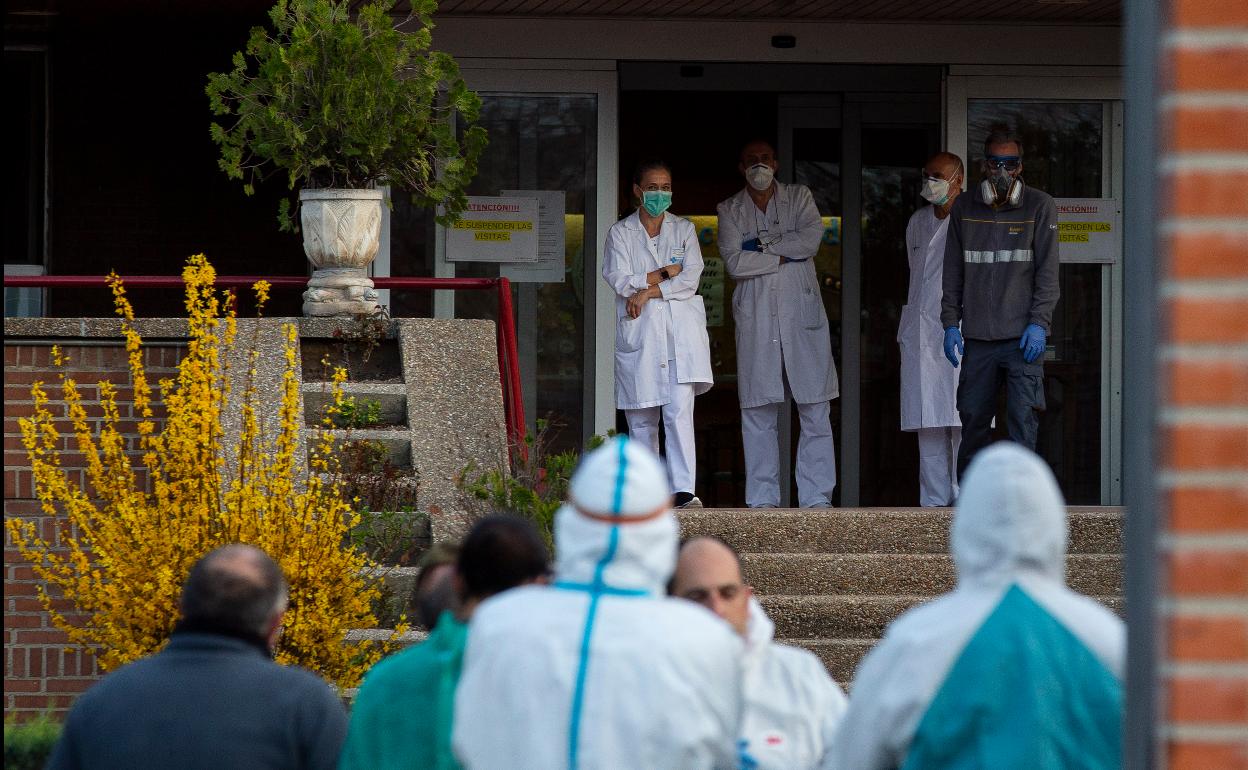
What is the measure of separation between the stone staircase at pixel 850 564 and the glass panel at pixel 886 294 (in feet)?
14.4

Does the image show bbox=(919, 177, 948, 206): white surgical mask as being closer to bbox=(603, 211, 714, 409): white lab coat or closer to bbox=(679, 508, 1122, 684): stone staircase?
bbox=(603, 211, 714, 409): white lab coat

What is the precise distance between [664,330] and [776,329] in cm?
97

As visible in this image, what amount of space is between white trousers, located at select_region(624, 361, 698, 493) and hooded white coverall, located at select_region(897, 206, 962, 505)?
1374 mm

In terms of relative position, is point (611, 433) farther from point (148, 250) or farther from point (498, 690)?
point (498, 690)

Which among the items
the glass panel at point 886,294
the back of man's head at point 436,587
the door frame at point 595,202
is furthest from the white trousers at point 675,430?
the back of man's head at point 436,587

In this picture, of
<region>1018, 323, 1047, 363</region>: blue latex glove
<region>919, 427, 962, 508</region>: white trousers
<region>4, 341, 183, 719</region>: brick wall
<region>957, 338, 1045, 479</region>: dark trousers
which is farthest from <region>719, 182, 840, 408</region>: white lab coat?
<region>4, 341, 183, 719</region>: brick wall

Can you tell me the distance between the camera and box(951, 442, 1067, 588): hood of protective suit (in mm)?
2834

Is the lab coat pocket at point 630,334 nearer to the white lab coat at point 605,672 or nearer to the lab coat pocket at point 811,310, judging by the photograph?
the lab coat pocket at point 811,310

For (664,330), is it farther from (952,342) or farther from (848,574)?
(848,574)

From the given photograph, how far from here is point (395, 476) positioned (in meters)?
7.21

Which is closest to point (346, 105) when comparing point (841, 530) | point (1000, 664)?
point (841, 530)

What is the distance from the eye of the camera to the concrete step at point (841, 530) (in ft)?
25.5

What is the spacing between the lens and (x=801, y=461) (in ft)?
33.3

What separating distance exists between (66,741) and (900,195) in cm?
967
